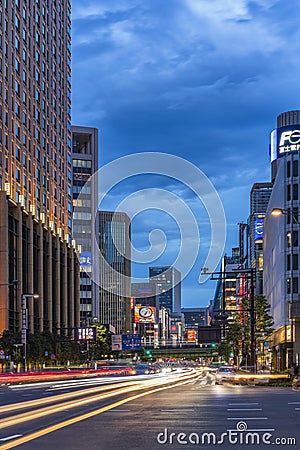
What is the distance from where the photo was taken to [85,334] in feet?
407

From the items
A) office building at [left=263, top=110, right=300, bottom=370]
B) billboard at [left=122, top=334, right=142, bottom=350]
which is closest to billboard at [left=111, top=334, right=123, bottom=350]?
billboard at [left=122, top=334, right=142, bottom=350]

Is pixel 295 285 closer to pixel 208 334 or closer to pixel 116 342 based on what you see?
pixel 208 334

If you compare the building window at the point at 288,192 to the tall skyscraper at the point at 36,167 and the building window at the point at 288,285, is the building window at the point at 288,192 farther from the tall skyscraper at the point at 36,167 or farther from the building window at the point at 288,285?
the tall skyscraper at the point at 36,167

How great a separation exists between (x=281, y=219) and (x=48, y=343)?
125 ft

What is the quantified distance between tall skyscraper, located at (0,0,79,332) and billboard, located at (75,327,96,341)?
5.14 m

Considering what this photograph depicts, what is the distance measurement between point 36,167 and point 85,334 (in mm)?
27536

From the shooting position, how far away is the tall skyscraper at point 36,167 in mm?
106250

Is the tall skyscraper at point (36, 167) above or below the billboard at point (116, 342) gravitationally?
above

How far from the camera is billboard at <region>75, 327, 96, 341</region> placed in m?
123

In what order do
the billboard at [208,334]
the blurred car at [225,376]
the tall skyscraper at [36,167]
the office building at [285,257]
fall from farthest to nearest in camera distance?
the office building at [285,257] → the tall skyscraper at [36,167] → the billboard at [208,334] → the blurred car at [225,376]

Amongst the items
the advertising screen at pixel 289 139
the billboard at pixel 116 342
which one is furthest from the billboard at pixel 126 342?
the advertising screen at pixel 289 139

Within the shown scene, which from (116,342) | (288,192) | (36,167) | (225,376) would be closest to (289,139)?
(288,192)

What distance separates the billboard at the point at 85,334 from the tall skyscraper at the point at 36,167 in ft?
16.9

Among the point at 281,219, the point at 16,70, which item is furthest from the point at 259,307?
the point at 16,70
